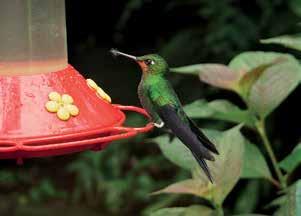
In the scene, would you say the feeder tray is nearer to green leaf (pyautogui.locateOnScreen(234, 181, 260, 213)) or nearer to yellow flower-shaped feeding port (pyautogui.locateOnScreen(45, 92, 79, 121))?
yellow flower-shaped feeding port (pyautogui.locateOnScreen(45, 92, 79, 121))

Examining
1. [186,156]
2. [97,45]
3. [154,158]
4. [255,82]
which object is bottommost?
[154,158]

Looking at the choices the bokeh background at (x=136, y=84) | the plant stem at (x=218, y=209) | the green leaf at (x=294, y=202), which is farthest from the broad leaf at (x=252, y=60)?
the bokeh background at (x=136, y=84)

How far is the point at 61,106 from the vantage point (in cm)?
210

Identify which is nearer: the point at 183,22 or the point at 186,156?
A: the point at 186,156

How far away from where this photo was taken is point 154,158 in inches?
233

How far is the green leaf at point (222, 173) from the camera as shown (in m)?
2.11

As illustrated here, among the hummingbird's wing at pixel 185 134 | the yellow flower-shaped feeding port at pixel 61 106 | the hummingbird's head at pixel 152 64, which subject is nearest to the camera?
the hummingbird's wing at pixel 185 134

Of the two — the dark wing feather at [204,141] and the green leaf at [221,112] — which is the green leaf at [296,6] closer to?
the green leaf at [221,112]

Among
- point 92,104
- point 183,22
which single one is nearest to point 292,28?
point 183,22

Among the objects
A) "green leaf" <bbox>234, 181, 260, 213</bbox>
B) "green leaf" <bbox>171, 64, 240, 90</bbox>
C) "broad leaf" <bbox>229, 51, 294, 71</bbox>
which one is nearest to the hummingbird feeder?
"green leaf" <bbox>171, 64, 240, 90</bbox>

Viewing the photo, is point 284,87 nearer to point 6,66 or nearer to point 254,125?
point 254,125

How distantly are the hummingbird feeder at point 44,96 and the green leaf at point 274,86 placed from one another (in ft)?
1.01

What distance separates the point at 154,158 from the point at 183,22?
3.66ft

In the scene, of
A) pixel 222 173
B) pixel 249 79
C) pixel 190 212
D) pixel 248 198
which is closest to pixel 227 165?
pixel 222 173
